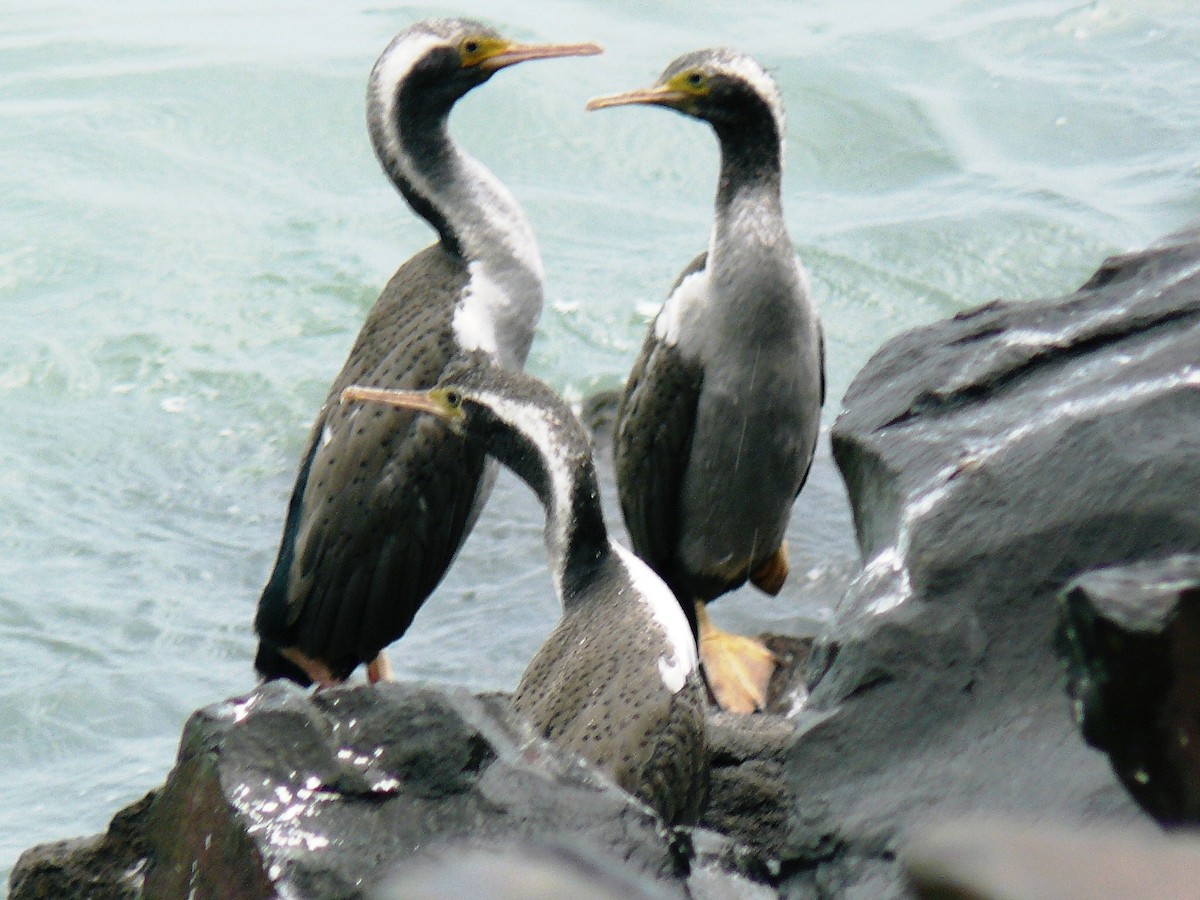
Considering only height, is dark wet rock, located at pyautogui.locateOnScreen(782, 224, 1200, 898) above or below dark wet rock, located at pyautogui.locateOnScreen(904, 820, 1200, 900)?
below

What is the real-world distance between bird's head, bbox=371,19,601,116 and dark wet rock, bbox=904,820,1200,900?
4.68 m

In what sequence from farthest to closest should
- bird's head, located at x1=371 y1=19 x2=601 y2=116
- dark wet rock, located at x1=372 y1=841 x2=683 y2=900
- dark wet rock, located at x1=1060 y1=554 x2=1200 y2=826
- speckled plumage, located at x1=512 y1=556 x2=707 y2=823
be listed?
bird's head, located at x1=371 y1=19 x2=601 y2=116, speckled plumage, located at x1=512 y1=556 x2=707 y2=823, dark wet rock, located at x1=1060 y1=554 x2=1200 y2=826, dark wet rock, located at x1=372 y1=841 x2=683 y2=900

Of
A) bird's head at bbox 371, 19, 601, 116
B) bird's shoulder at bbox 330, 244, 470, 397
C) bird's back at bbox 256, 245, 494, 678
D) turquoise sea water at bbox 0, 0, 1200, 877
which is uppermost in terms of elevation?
bird's head at bbox 371, 19, 601, 116

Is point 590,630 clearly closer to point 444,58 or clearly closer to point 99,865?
point 99,865

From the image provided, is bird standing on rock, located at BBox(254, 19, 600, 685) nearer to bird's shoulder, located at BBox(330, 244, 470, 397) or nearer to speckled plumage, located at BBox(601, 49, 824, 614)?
bird's shoulder, located at BBox(330, 244, 470, 397)

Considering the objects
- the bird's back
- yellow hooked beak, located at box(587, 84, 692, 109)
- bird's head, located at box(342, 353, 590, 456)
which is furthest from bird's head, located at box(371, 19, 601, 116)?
bird's head, located at box(342, 353, 590, 456)

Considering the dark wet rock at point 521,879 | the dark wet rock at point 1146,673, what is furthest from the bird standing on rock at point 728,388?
the dark wet rock at point 521,879

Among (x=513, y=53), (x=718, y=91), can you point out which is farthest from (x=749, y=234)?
(x=513, y=53)

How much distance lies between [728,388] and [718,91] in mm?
962

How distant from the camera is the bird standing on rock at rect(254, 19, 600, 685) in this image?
18.1 ft

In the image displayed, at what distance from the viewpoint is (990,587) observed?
3.52m

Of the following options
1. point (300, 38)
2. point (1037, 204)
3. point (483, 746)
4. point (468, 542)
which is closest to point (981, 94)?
point (1037, 204)

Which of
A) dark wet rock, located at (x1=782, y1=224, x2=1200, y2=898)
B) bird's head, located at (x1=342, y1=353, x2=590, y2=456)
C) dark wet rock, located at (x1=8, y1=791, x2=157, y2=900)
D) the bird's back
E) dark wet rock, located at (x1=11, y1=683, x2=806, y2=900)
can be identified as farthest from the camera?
the bird's back

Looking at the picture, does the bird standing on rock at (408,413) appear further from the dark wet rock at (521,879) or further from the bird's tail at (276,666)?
the dark wet rock at (521,879)
